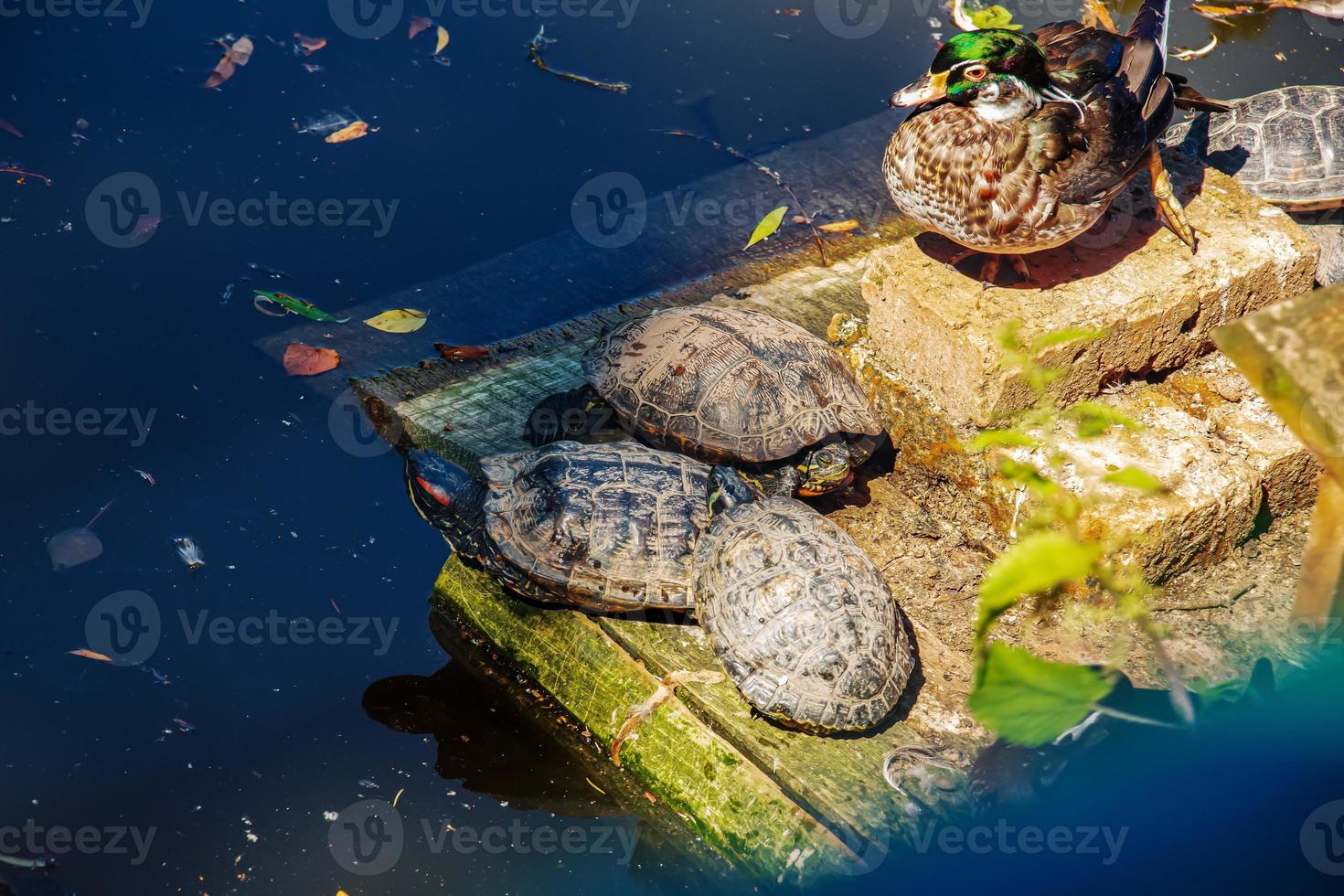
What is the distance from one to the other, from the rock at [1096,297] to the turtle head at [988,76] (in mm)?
667

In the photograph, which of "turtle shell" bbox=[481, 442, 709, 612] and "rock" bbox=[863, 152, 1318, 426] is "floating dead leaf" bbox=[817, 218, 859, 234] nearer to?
"rock" bbox=[863, 152, 1318, 426]

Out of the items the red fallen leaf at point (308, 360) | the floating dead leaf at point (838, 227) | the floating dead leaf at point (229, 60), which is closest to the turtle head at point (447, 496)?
the red fallen leaf at point (308, 360)

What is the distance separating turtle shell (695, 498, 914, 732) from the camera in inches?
129

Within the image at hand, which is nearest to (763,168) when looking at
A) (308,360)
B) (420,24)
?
(420,24)

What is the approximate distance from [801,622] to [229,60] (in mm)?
5359

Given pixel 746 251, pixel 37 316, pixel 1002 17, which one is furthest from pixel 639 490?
pixel 1002 17

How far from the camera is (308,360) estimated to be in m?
4.89

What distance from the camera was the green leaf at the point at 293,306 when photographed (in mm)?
5137

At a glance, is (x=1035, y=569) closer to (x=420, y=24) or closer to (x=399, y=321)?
(x=399, y=321)

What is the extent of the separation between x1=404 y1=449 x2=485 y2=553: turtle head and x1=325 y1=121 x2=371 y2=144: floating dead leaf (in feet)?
9.63

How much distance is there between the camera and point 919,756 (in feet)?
10.7

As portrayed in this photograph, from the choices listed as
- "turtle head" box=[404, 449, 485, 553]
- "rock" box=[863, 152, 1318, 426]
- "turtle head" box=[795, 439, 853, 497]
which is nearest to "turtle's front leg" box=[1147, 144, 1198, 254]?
"rock" box=[863, 152, 1318, 426]

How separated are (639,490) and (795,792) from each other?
1164mm

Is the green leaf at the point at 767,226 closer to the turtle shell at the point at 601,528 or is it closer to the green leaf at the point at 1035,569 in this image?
the turtle shell at the point at 601,528
